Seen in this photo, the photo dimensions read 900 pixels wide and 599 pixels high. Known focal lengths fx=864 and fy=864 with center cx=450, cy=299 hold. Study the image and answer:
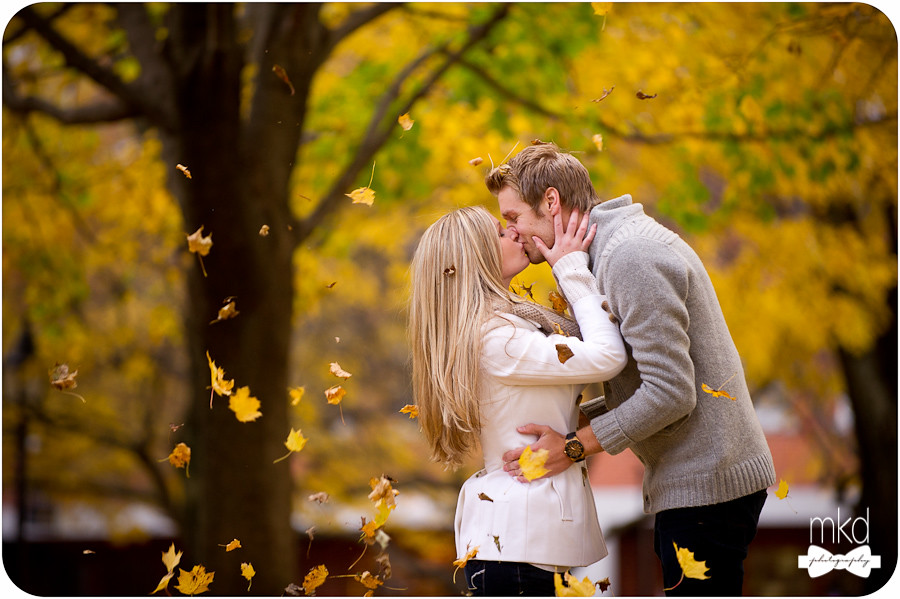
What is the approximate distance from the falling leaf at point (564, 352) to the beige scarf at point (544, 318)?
0.69 ft

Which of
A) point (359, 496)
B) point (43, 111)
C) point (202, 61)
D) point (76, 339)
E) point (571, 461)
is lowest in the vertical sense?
point (359, 496)

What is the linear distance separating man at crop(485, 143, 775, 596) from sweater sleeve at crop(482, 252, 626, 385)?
6 cm

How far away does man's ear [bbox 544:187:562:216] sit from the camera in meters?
2.92

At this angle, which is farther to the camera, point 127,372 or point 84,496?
point 84,496

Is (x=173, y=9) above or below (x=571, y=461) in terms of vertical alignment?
above

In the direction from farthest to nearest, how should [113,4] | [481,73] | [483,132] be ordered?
1. [483,132]
2. [481,73]
3. [113,4]

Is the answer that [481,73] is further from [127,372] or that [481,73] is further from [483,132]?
[127,372]

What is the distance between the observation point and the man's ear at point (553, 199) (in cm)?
292

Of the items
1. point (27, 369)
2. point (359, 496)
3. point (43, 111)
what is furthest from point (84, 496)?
point (43, 111)

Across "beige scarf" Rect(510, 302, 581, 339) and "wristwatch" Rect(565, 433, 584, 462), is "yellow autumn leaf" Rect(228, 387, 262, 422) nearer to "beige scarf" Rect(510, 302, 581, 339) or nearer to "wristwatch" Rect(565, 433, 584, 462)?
"beige scarf" Rect(510, 302, 581, 339)

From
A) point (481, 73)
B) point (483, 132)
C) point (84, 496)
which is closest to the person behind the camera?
point (481, 73)

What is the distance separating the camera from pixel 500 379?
2725 millimetres

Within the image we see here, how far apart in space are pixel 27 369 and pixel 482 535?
28.9ft

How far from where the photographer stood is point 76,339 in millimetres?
9414
